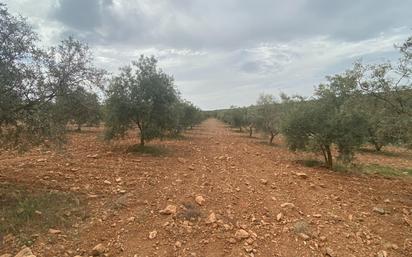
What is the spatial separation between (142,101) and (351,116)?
439 inches

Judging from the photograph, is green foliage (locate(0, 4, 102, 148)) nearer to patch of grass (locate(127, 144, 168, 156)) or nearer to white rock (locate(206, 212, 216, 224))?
white rock (locate(206, 212, 216, 224))

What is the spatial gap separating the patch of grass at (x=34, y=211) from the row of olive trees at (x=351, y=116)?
32.5 feet

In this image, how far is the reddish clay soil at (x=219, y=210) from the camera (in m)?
6.38

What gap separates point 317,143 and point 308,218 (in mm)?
8500

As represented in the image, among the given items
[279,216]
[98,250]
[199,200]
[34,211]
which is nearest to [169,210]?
[199,200]

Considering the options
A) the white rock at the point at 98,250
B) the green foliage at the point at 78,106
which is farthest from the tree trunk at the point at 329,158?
the white rock at the point at 98,250

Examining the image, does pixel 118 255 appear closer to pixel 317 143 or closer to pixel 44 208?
pixel 44 208

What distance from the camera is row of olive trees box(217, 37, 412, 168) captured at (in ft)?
34.9

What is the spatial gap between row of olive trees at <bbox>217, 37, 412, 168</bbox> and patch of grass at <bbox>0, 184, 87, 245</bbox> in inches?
390

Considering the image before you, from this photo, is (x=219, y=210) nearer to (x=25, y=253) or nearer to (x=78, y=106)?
(x=25, y=253)

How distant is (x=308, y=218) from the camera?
800 centimetres

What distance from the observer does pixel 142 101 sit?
1841 centimetres

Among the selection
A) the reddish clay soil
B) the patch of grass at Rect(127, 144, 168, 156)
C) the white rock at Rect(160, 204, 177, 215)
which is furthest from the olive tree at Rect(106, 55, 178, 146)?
the white rock at Rect(160, 204, 177, 215)

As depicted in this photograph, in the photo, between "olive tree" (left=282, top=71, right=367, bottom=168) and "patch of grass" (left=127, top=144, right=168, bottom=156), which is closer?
"olive tree" (left=282, top=71, right=367, bottom=168)
